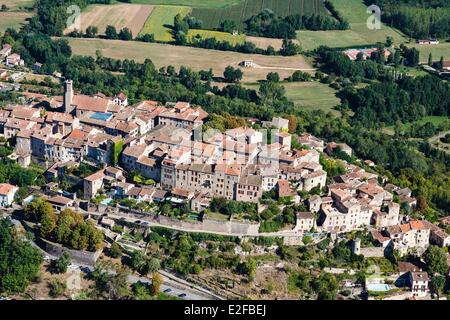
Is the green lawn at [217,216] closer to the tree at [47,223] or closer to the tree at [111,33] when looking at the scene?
the tree at [47,223]

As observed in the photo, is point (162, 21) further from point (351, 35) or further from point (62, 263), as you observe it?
point (62, 263)

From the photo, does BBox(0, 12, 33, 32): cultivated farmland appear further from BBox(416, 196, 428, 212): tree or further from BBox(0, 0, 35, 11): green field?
BBox(416, 196, 428, 212): tree

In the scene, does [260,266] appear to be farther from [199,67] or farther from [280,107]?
[199,67]

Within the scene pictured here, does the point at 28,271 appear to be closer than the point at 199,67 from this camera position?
Yes

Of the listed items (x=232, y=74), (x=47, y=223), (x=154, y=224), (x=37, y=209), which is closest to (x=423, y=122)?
(x=232, y=74)

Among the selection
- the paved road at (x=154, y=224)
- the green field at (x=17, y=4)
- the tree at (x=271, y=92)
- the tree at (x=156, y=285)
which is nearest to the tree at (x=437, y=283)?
the paved road at (x=154, y=224)

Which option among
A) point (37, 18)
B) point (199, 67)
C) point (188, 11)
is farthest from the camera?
point (188, 11)

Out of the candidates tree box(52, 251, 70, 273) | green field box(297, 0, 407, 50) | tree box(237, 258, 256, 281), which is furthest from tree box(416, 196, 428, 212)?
green field box(297, 0, 407, 50)
